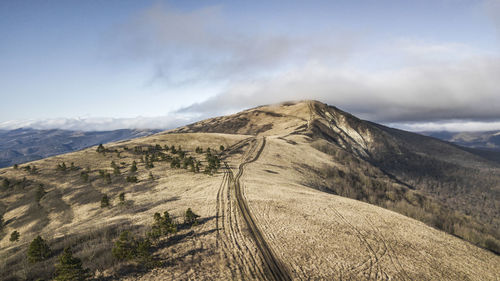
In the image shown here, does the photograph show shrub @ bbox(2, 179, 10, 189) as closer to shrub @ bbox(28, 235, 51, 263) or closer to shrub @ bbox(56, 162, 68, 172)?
shrub @ bbox(56, 162, 68, 172)

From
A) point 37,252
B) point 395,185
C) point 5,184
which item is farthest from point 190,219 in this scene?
point 395,185

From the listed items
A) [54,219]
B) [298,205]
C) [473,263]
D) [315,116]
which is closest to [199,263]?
[298,205]

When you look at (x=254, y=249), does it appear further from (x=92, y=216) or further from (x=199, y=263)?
(x=92, y=216)

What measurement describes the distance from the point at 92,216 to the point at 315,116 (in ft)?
571

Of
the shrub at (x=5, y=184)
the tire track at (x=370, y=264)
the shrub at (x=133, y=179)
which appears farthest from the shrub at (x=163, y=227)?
the shrub at (x=5, y=184)

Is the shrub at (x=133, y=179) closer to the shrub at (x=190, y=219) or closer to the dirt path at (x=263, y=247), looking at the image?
the dirt path at (x=263, y=247)

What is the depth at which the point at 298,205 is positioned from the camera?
2888 cm

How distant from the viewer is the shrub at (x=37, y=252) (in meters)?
14.7

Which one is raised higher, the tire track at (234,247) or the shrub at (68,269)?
the shrub at (68,269)

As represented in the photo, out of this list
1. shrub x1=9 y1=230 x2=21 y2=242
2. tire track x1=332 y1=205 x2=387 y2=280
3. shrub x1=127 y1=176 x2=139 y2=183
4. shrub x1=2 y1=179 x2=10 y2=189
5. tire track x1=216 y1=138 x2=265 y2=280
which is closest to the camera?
tire track x1=216 y1=138 x2=265 y2=280

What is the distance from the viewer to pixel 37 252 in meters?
14.9

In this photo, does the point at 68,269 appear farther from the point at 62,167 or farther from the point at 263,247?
the point at 62,167

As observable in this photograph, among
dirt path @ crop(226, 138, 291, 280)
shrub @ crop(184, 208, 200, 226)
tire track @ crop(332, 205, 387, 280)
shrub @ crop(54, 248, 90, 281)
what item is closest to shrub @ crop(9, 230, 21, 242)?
shrub @ crop(184, 208, 200, 226)

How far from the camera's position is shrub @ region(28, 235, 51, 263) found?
1470cm
